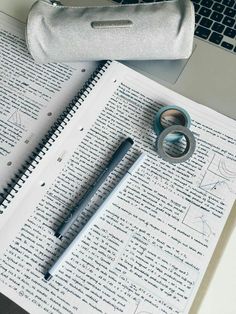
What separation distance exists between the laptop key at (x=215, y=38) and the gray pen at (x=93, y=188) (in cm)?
20

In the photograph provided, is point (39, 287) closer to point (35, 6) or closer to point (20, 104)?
point (20, 104)

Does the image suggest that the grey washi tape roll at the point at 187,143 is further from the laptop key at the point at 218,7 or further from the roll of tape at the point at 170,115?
the laptop key at the point at 218,7

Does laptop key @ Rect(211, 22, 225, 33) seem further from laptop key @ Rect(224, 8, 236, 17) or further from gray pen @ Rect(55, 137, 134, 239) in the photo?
gray pen @ Rect(55, 137, 134, 239)

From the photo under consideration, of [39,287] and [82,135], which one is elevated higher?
[82,135]

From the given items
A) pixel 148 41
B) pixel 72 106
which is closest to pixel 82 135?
pixel 72 106

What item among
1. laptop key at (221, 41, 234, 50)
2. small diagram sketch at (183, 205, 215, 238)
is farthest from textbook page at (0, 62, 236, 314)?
laptop key at (221, 41, 234, 50)

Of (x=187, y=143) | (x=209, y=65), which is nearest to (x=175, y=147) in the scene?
(x=187, y=143)

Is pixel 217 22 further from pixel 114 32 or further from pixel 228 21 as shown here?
pixel 114 32

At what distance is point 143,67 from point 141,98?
0.17 ft

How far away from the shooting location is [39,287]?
1.37 ft

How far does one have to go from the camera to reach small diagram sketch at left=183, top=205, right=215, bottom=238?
1.43ft

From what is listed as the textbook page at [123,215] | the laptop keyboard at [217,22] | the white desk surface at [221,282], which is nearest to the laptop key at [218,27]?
the laptop keyboard at [217,22]

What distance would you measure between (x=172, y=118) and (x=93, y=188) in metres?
0.14

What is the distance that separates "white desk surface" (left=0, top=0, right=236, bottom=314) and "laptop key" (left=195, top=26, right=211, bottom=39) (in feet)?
0.87
